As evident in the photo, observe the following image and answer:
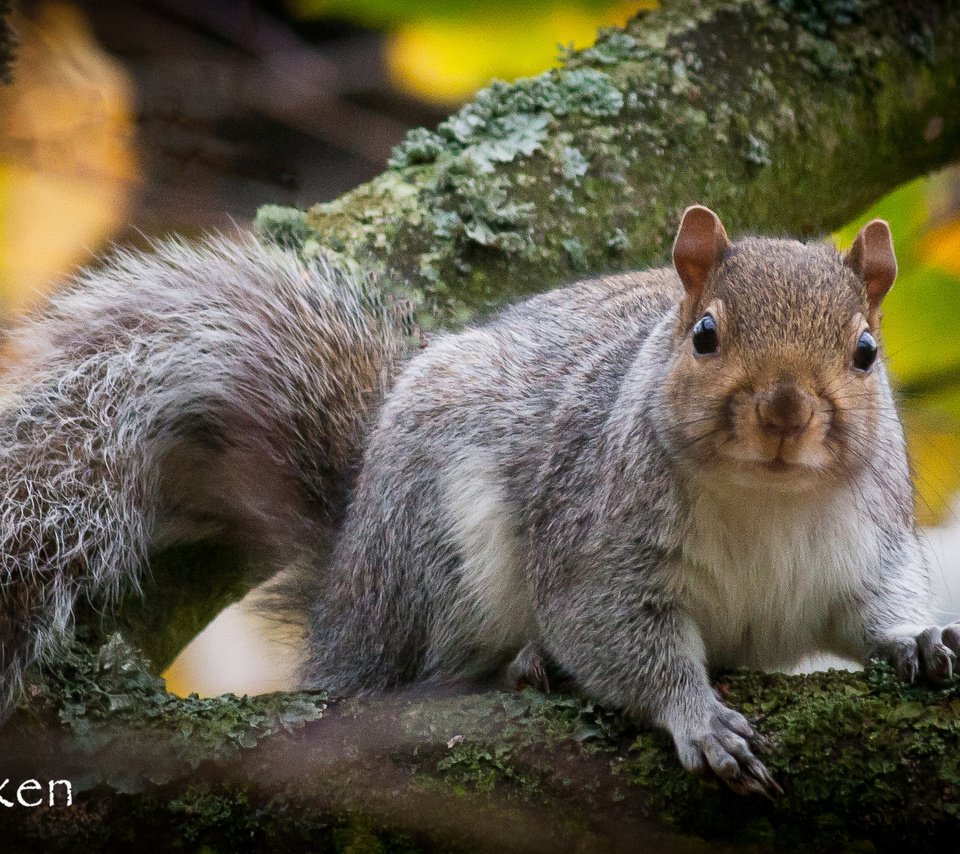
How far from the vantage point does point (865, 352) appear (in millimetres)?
2111

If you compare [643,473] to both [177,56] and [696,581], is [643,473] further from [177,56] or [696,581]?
[177,56]

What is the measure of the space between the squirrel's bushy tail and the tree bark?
0.15 meters

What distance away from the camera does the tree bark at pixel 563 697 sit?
1925 millimetres

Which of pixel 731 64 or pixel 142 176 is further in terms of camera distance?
pixel 731 64

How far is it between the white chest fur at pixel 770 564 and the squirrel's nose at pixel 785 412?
23cm

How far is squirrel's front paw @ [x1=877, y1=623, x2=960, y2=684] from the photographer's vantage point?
202 cm

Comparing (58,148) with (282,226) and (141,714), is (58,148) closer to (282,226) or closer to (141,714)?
(282,226)

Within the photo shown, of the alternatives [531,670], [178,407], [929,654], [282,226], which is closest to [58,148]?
[178,407]

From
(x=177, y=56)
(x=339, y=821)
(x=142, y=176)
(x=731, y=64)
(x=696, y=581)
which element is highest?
(x=731, y=64)

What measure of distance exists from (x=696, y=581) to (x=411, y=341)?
3.89ft

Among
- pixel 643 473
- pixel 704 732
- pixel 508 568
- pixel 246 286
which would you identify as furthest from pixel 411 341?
pixel 704 732

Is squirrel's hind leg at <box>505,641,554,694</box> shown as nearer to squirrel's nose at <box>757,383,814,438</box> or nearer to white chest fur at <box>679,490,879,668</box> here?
white chest fur at <box>679,490,879,668</box>

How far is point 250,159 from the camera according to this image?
9.81 feet

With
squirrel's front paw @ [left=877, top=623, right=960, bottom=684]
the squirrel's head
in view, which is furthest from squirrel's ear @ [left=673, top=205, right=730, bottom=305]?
squirrel's front paw @ [left=877, top=623, right=960, bottom=684]
